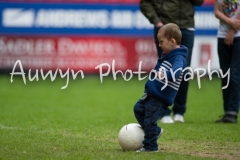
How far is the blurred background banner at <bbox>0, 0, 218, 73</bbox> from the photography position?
60.3 feet

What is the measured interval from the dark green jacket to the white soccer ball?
10.3ft

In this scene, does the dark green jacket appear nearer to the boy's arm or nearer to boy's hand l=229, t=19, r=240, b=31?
the boy's arm

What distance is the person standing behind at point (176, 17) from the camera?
938 centimetres

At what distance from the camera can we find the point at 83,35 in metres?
18.7

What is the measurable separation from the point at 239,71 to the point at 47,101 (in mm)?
→ 5002

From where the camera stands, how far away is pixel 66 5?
60.9 ft

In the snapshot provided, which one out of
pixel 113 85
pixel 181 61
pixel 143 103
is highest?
pixel 181 61

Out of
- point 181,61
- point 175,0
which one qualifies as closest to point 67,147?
point 181,61

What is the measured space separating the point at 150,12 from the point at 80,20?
31.4ft

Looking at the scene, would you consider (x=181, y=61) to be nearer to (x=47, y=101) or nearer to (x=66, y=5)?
(x=47, y=101)

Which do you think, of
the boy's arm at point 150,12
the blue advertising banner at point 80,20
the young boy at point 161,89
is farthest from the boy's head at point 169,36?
the blue advertising banner at point 80,20

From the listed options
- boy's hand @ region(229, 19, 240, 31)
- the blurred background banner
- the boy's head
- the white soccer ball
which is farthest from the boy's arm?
the blurred background banner

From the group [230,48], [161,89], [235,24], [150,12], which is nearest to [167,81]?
[161,89]

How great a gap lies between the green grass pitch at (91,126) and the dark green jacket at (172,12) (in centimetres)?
163
